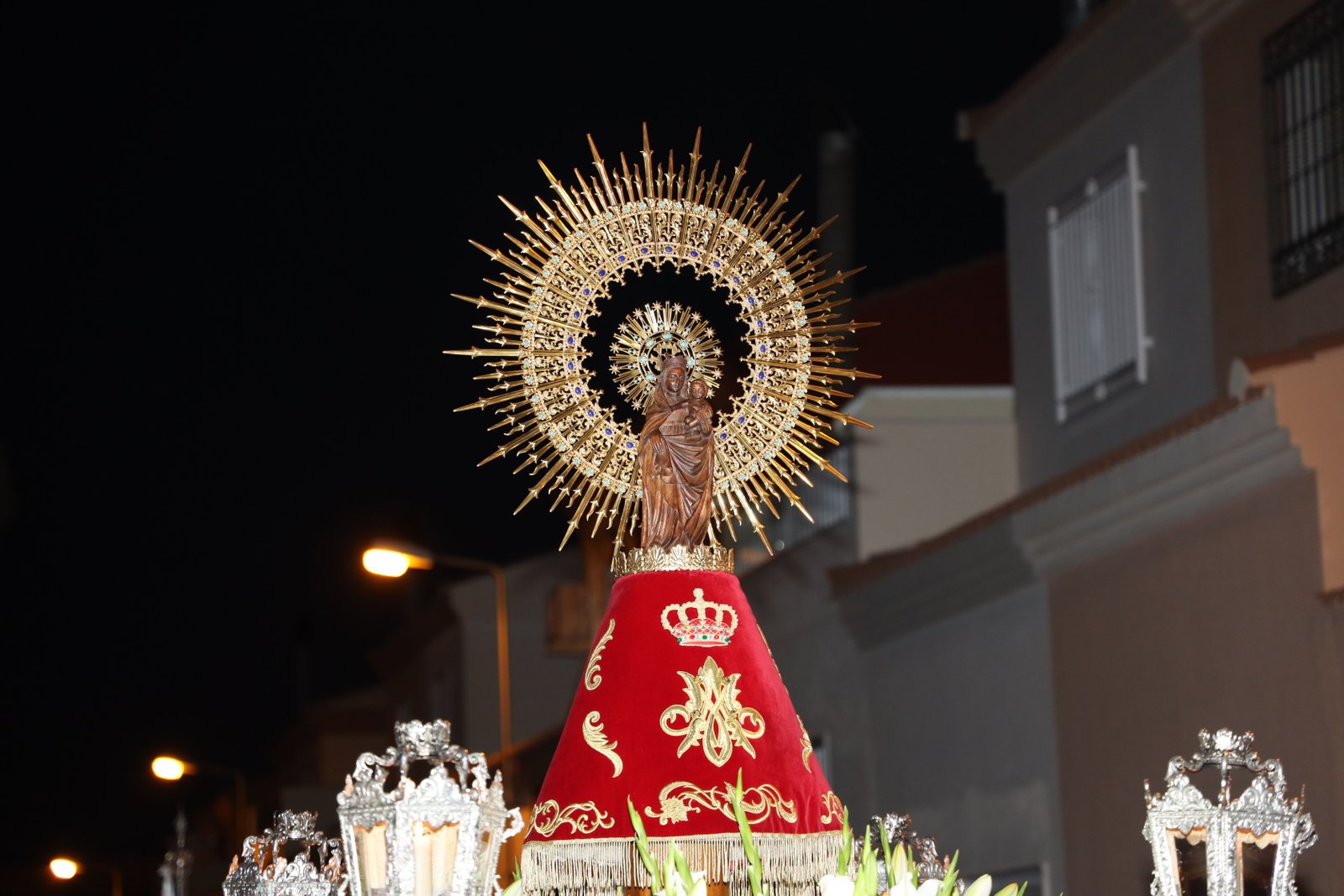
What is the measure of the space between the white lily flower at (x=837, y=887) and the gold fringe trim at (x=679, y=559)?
157cm

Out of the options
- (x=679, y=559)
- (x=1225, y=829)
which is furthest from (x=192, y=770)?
(x=1225, y=829)

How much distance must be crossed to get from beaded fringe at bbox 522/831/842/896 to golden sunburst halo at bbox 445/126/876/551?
44.5 inches

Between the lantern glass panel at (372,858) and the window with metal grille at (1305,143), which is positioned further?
the window with metal grille at (1305,143)

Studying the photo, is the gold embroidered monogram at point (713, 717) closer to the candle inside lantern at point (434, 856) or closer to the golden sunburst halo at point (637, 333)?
the golden sunburst halo at point (637, 333)

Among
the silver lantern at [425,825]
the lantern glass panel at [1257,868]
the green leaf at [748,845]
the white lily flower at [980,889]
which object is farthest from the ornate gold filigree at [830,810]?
the lantern glass panel at [1257,868]

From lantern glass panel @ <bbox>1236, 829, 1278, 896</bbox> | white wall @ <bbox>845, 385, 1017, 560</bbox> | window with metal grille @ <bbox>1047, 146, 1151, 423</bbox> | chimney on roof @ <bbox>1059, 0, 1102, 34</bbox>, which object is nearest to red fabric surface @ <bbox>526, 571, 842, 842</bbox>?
lantern glass panel @ <bbox>1236, 829, 1278, 896</bbox>

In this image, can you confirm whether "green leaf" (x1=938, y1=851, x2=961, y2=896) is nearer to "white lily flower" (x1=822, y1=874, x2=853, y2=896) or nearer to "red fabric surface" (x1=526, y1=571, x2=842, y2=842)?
"white lily flower" (x1=822, y1=874, x2=853, y2=896)

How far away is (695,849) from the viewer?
7301mm

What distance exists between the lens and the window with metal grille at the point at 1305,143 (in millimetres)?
12812

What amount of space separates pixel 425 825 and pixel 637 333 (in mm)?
2079

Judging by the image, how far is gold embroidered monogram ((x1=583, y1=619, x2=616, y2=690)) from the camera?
25.5 feet

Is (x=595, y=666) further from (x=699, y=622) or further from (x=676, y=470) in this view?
(x=676, y=470)

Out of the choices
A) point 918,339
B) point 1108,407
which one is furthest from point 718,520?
point 918,339

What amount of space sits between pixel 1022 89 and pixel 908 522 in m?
3.20
